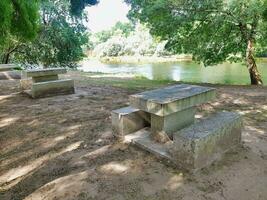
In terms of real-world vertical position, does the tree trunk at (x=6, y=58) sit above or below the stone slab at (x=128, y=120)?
above

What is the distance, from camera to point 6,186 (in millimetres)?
3316

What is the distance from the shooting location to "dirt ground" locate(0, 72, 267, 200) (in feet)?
9.86

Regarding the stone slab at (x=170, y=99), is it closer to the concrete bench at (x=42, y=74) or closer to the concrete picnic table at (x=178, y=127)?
the concrete picnic table at (x=178, y=127)

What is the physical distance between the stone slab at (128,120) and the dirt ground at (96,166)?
0.17 m

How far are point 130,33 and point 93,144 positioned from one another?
5898 cm

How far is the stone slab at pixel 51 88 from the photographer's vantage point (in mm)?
6680

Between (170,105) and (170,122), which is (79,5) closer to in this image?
(170,122)

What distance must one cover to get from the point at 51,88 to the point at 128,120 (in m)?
3.28

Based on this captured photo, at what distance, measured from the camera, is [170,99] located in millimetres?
3711

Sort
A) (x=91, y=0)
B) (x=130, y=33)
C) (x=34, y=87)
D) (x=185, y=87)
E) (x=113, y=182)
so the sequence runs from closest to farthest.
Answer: (x=113, y=182) → (x=185, y=87) → (x=34, y=87) → (x=91, y=0) → (x=130, y=33)

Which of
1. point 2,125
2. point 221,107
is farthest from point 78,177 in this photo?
point 221,107

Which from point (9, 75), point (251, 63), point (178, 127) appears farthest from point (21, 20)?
point (251, 63)

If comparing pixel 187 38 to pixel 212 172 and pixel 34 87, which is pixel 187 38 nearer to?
pixel 34 87

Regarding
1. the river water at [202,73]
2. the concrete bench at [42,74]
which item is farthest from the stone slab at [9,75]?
the river water at [202,73]
